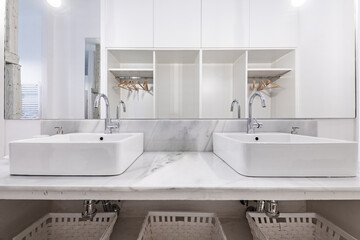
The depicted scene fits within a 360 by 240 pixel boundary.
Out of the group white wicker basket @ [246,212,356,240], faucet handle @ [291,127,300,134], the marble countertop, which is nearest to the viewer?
the marble countertop

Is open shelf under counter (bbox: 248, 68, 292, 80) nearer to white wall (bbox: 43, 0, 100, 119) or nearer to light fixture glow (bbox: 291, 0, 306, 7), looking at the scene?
light fixture glow (bbox: 291, 0, 306, 7)

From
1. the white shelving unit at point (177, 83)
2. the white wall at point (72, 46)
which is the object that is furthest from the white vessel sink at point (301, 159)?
the white wall at point (72, 46)

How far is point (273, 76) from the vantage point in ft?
3.78

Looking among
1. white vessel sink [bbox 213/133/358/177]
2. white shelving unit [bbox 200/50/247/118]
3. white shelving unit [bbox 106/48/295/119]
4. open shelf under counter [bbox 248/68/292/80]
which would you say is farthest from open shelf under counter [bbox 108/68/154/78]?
white vessel sink [bbox 213/133/358/177]

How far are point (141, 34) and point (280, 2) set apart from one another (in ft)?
2.92

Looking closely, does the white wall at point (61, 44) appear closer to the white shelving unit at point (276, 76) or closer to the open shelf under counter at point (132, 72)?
the open shelf under counter at point (132, 72)

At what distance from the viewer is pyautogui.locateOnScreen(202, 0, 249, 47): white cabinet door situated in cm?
115

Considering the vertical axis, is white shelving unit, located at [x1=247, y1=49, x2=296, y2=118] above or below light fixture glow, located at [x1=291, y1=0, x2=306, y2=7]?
below

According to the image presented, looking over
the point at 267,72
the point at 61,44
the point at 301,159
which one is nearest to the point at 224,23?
the point at 267,72

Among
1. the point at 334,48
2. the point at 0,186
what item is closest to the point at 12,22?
the point at 0,186

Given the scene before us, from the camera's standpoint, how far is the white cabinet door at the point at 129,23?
1142mm

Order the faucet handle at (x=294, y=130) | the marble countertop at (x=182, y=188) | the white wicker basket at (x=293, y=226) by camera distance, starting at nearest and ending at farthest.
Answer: the marble countertop at (x=182, y=188) → the white wicker basket at (x=293, y=226) → the faucet handle at (x=294, y=130)

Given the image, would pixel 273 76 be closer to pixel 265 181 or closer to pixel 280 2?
pixel 280 2

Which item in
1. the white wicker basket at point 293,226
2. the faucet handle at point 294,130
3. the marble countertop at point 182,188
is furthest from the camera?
the faucet handle at point 294,130
